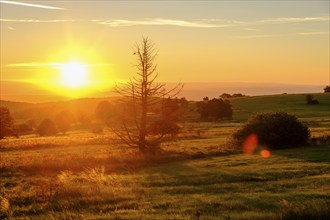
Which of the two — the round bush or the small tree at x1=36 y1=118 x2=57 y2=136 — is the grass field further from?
the small tree at x1=36 y1=118 x2=57 y2=136

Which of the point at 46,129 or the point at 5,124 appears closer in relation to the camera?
the point at 5,124

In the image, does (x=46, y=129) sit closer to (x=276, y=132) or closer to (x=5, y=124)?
(x=5, y=124)

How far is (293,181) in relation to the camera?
24234mm

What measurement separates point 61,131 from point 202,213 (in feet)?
324

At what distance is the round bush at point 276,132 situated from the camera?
4878 cm

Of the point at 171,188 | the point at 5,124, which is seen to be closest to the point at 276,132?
the point at 171,188

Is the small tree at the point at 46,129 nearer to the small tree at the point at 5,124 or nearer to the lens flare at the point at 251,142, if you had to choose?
the small tree at the point at 5,124

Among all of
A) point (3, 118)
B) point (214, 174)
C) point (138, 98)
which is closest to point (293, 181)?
point (214, 174)

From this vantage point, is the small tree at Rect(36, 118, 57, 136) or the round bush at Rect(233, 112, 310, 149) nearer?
the round bush at Rect(233, 112, 310, 149)

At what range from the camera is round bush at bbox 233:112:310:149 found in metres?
48.8

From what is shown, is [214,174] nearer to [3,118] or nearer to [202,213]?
[202,213]

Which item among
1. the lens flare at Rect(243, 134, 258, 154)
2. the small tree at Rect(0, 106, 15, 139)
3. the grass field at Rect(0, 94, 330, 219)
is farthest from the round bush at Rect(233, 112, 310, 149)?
the small tree at Rect(0, 106, 15, 139)

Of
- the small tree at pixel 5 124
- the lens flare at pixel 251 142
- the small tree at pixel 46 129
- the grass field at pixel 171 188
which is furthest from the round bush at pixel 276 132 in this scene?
the small tree at pixel 46 129

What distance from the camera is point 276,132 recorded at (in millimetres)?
49062
